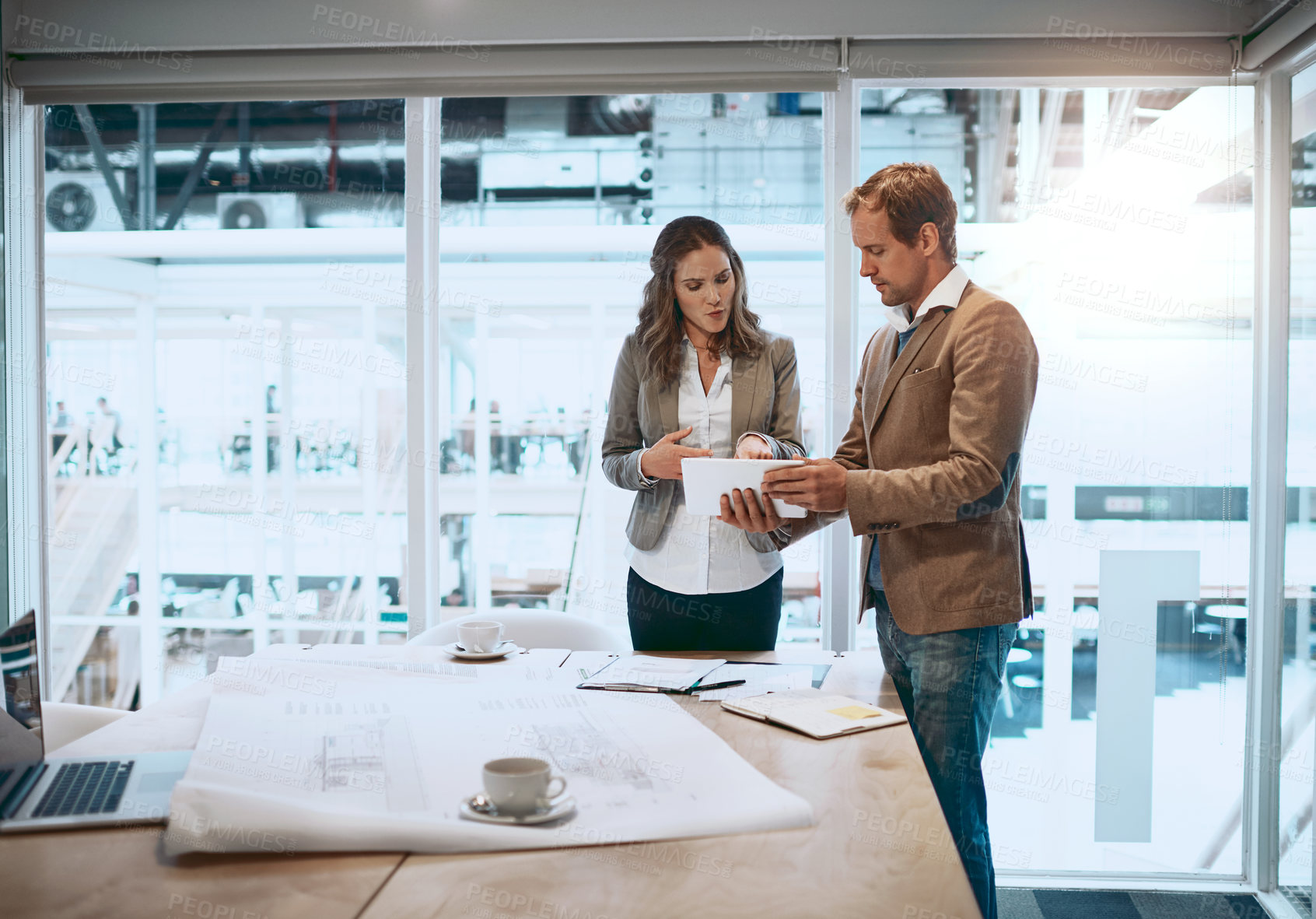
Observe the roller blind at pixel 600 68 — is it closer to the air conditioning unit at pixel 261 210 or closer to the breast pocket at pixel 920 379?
the air conditioning unit at pixel 261 210

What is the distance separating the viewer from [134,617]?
14.1ft

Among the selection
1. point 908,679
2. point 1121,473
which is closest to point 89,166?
point 908,679

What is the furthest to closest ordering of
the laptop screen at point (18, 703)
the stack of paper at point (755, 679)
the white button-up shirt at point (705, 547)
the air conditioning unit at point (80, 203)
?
the air conditioning unit at point (80, 203) → the white button-up shirt at point (705, 547) → the stack of paper at point (755, 679) → the laptop screen at point (18, 703)

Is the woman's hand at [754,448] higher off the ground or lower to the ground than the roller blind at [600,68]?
lower

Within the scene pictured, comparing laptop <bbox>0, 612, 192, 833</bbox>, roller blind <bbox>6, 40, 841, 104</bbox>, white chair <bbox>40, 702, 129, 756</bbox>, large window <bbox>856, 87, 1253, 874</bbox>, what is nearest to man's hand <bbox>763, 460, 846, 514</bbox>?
laptop <bbox>0, 612, 192, 833</bbox>

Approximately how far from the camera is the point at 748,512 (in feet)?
5.55

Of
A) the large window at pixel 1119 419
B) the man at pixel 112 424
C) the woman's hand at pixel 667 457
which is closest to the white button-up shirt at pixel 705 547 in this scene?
the woman's hand at pixel 667 457

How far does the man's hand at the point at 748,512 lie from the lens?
1671mm

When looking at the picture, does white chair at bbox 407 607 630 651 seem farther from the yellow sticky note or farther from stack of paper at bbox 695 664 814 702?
the yellow sticky note

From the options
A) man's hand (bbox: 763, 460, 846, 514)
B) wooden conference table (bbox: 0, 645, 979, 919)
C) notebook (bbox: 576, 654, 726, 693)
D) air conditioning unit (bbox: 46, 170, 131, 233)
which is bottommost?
wooden conference table (bbox: 0, 645, 979, 919)

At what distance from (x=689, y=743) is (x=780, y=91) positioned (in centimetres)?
210

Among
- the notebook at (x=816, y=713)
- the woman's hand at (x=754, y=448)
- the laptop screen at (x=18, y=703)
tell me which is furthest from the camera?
the woman's hand at (x=754, y=448)

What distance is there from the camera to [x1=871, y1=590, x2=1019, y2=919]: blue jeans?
1560 mm

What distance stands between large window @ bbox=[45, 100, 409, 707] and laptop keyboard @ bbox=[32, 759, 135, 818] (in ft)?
8.37
